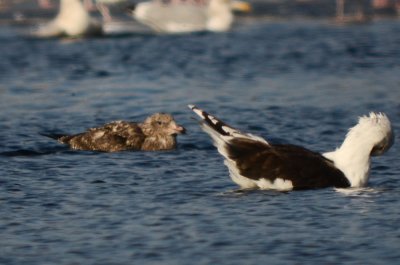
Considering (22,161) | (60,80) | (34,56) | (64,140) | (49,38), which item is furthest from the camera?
(49,38)

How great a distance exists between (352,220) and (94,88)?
15.1 metres

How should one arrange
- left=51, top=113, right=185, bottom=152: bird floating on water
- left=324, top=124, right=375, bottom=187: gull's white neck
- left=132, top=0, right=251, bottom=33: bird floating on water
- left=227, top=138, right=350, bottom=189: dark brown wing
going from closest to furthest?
1. left=227, top=138, right=350, bottom=189: dark brown wing
2. left=324, top=124, right=375, bottom=187: gull's white neck
3. left=51, top=113, right=185, bottom=152: bird floating on water
4. left=132, top=0, right=251, bottom=33: bird floating on water

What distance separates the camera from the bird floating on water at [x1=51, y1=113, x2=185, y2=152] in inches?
691

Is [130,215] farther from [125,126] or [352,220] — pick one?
[125,126]

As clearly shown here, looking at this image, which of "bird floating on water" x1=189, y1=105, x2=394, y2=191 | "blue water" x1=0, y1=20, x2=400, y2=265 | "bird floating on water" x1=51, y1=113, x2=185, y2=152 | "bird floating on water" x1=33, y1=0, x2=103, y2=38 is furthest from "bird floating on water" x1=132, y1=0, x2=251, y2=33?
"bird floating on water" x1=189, y1=105, x2=394, y2=191

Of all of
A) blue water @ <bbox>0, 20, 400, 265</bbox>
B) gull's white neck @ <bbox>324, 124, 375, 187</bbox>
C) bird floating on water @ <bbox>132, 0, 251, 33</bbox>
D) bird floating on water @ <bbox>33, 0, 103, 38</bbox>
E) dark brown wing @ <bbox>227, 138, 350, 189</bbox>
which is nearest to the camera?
blue water @ <bbox>0, 20, 400, 265</bbox>

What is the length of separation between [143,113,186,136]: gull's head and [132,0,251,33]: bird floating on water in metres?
26.2

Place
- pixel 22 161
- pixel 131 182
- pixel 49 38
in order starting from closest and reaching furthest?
pixel 131 182 → pixel 22 161 → pixel 49 38

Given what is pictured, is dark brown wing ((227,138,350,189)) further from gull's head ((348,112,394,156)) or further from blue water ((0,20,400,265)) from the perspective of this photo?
gull's head ((348,112,394,156))

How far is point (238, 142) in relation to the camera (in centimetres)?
1353

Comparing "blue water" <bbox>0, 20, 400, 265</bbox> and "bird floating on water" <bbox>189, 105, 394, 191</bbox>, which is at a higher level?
"bird floating on water" <bbox>189, 105, 394, 191</bbox>

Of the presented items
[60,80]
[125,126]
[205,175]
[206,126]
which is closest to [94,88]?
[60,80]

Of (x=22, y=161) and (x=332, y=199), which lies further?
(x=22, y=161)

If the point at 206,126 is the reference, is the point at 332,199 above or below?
below
